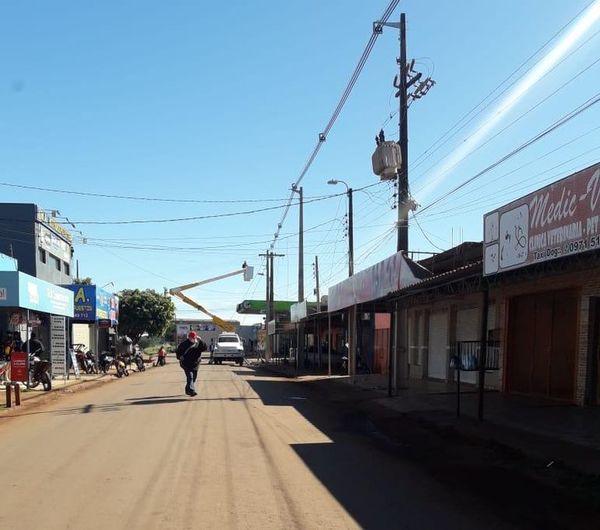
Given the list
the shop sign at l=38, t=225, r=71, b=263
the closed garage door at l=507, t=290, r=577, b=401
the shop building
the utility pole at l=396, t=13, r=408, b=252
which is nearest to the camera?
the closed garage door at l=507, t=290, r=577, b=401

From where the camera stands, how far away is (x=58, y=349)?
23.5 m

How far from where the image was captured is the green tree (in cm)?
5891

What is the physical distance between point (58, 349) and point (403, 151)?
14.8 metres

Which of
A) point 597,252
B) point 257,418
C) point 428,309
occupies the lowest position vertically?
point 257,418

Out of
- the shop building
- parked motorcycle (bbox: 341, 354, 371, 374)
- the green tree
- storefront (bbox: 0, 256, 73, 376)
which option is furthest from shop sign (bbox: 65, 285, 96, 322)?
the green tree

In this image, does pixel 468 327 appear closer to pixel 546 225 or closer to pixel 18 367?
pixel 546 225

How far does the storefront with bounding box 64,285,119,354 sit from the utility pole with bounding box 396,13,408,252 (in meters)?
15.2

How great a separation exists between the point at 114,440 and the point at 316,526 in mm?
5268

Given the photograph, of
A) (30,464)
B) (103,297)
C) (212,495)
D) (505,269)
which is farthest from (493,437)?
(103,297)

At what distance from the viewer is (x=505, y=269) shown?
11.0 m

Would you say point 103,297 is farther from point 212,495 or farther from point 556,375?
point 212,495

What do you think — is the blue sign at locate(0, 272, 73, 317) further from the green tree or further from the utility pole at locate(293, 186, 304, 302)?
the green tree

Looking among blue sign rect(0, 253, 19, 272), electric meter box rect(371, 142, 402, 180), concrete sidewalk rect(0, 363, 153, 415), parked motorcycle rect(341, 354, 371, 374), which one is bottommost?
parked motorcycle rect(341, 354, 371, 374)

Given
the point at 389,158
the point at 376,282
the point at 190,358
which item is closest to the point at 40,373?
the point at 190,358
